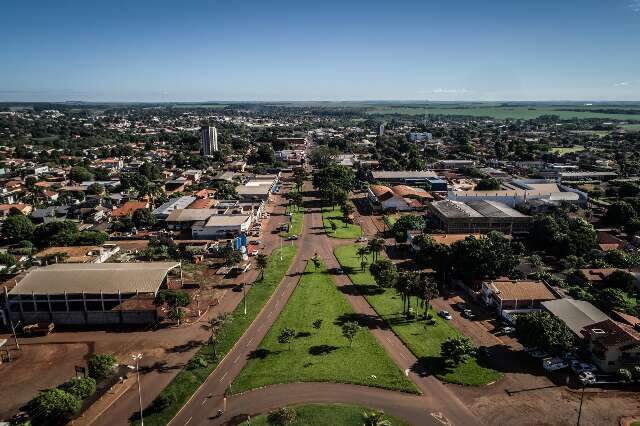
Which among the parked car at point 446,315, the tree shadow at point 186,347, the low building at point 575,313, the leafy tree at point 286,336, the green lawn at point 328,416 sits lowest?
the tree shadow at point 186,347

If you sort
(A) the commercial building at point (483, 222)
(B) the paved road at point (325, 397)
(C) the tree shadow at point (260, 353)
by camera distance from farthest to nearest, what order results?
(A) the commercial building at point (483, 222), (C) the tree shadow at point (260, 353), (B) the paved road at point (325, 397)

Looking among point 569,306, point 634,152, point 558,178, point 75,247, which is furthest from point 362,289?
point 634,152


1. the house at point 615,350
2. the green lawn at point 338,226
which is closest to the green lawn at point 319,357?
the house at point 615,350

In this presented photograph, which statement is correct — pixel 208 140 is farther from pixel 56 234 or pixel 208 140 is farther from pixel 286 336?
pixel 286 336

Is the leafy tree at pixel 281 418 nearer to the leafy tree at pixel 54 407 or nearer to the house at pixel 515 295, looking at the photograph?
the leafy tree at pixel 54 407

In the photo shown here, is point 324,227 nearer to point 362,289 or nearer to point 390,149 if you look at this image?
point 362,289

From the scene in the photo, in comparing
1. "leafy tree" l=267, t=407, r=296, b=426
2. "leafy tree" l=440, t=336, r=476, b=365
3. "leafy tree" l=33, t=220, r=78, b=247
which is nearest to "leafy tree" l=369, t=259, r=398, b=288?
"leafy tree" l=440, t=336, r=476, b=365
